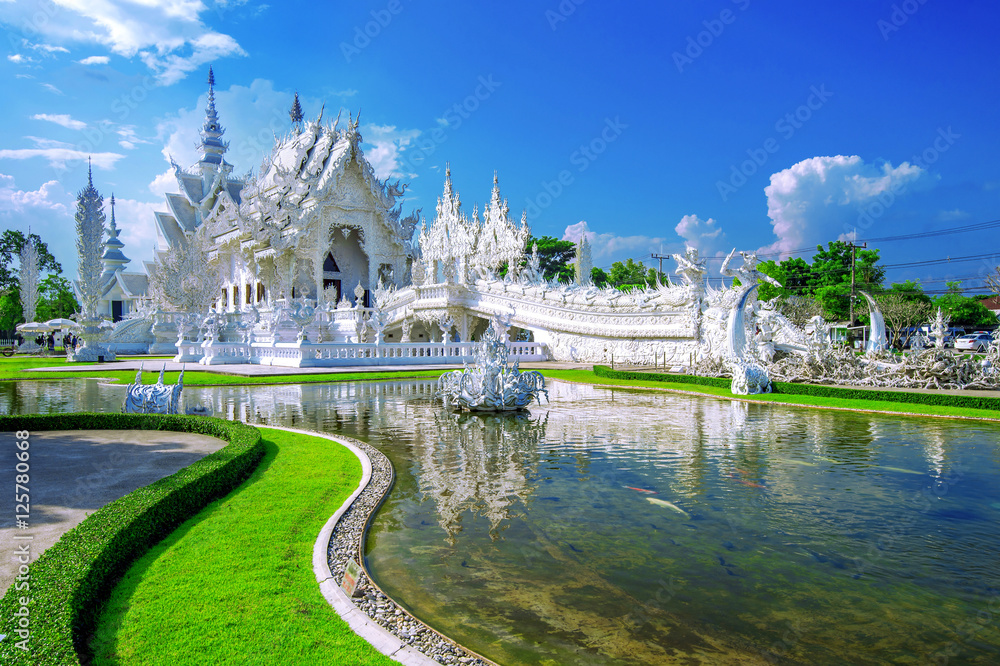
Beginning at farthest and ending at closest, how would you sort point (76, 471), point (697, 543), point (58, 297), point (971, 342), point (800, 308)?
1. point (58, 297)
2. point (800, 308)
3. point (971, 342)
4. point (76, 471)
5. point (697, 543)

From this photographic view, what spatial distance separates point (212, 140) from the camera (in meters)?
52.5

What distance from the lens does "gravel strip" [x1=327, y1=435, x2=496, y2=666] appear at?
3.43 meters

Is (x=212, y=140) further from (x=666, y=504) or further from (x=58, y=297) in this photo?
(x=666, y=504)

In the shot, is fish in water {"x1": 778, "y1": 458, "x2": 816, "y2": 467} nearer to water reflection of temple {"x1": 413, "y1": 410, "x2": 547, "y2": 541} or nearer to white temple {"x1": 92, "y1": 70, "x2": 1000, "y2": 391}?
water reflection of temple {"x1": 413, "y1": 410, "x2": 547, "y2": 541}

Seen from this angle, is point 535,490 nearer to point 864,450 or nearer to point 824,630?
point 824,630

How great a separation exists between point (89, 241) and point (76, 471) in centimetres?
2744

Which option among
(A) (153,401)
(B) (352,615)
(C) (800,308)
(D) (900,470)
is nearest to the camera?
(B) (352,615)

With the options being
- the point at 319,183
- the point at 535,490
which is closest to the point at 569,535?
the point at 535,490

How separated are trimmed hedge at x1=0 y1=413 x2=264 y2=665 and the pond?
1.75 meters

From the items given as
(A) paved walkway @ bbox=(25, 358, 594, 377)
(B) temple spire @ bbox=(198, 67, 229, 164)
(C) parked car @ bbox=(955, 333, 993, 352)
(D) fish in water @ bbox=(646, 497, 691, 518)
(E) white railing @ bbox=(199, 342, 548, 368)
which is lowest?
(D) fish in water @ bbox=(646, 497, 691, 518)

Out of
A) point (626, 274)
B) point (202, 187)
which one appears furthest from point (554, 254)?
point (202, 187)

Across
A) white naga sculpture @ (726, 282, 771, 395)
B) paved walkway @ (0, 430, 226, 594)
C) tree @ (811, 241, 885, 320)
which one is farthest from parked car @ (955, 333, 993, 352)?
paved walkway @ (0, 430, 226, 594)

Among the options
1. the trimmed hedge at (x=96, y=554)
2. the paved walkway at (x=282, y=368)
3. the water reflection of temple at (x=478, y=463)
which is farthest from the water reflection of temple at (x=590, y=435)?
the paved walkway at (x=282, y=368)

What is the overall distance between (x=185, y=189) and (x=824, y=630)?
55.2 metres
